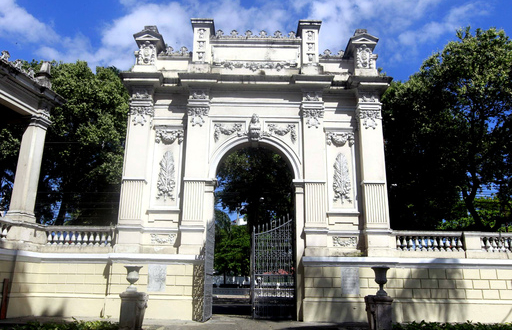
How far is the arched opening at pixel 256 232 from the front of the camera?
554 inches

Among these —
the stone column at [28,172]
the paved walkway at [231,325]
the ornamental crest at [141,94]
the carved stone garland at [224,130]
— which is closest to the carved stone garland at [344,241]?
the paved walkway at [231,325]

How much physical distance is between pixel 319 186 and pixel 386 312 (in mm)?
5284

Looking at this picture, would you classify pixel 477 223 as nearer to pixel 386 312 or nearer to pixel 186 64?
pixel 386 312

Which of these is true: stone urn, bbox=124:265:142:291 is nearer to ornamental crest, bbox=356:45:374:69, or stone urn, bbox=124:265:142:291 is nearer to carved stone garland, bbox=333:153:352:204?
carved stone garland, bbox=333:153:352:204

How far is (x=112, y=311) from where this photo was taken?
41.3ft

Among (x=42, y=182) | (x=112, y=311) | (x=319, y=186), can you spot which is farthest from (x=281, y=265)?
(x=42, y=182)

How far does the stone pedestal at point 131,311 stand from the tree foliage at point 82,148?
12.5 metres

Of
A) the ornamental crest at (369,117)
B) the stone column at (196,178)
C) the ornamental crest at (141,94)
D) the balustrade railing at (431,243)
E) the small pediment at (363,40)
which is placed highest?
the small pediment at (363,40)

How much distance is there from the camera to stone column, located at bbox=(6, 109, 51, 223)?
13.1 meters

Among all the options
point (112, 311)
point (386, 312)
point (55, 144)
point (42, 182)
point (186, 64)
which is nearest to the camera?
point (386, 312)

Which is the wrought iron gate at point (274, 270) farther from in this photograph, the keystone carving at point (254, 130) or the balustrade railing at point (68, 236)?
the balustrade railing at point (68, 236)

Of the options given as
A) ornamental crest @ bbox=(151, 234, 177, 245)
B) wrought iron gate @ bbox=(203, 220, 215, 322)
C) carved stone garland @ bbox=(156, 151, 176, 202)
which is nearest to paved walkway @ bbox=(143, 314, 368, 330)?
wrought iron gate @ bbox=(203, 220, 215, 322)

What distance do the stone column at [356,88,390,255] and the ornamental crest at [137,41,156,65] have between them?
7550 millimetres

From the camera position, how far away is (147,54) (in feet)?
49.8
